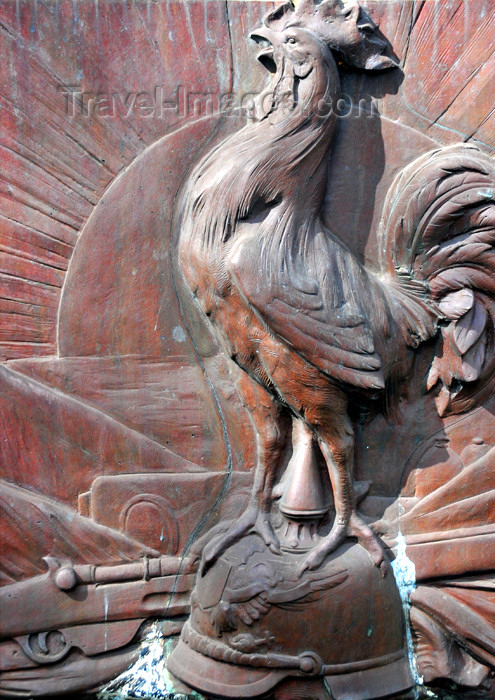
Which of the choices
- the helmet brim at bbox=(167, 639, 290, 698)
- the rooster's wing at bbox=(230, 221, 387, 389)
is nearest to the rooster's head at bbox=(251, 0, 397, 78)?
the rooster's wing at bbox=(230, 221, 387, 389)

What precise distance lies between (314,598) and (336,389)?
707mm

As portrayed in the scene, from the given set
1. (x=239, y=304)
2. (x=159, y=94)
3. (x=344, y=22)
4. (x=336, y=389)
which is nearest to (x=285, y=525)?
(x=336, y=389)

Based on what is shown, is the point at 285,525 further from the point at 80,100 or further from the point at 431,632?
the point at 80,100

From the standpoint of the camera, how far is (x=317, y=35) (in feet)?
8.02

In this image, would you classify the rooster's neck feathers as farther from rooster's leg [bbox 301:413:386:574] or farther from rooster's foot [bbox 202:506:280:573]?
rooster's foot [bbox 202:506:280:573]

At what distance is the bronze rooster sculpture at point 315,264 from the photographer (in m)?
2.34

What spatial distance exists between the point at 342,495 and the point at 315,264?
806 millimetres

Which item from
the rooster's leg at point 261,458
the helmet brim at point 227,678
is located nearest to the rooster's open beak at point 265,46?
the rooster's leg at point 261,458

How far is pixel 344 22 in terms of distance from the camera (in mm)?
2461

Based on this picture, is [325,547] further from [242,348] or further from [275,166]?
[275,166]

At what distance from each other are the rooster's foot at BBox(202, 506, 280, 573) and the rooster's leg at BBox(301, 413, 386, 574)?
0.14m

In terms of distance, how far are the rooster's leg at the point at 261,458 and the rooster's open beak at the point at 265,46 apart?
1109 millimetres

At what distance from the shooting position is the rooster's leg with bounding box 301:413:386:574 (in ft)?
7.95

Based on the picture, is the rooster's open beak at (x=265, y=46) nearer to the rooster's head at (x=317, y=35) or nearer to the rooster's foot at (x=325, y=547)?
the rooster's head at (x=317, y=35)
